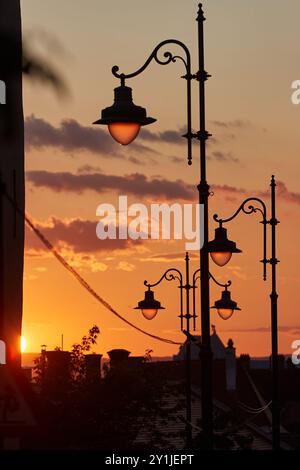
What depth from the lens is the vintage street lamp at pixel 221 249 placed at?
69.4 ft

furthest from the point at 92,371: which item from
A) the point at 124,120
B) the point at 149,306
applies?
the point at 124,120

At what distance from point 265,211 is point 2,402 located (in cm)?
1710

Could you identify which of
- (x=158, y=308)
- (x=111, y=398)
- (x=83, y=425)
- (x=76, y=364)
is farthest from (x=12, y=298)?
(x=76, y=364)

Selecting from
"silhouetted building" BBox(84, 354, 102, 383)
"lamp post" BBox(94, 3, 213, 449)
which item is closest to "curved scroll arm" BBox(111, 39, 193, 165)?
"lamp post" BBox(94, 3, 213, 449)

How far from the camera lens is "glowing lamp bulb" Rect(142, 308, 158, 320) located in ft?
103

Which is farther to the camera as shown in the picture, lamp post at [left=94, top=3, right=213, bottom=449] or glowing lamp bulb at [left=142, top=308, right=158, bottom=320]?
glowing lamp bulb at [left=142, top=308, right=158, bottom=320]

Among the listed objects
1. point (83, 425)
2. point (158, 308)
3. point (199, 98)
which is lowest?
point (83, 425)

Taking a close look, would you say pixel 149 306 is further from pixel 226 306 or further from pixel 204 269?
pixel 204 269

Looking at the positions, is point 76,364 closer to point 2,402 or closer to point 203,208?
point 203,208

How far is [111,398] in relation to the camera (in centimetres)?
4103

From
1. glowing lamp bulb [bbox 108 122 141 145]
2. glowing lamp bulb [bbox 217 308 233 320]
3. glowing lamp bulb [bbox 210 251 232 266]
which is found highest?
glowing lamp bulb [bbox 108 122 141 145]

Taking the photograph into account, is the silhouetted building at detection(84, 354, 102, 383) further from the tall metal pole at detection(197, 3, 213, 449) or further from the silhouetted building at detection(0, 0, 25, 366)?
the silhouetted building at detection(0, 0, 25, 366)

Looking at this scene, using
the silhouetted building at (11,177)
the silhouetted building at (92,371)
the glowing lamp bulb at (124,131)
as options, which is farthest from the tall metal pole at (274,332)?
the silhouetted building at (11,177)

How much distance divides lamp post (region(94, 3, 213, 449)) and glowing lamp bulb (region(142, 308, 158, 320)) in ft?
45.2
